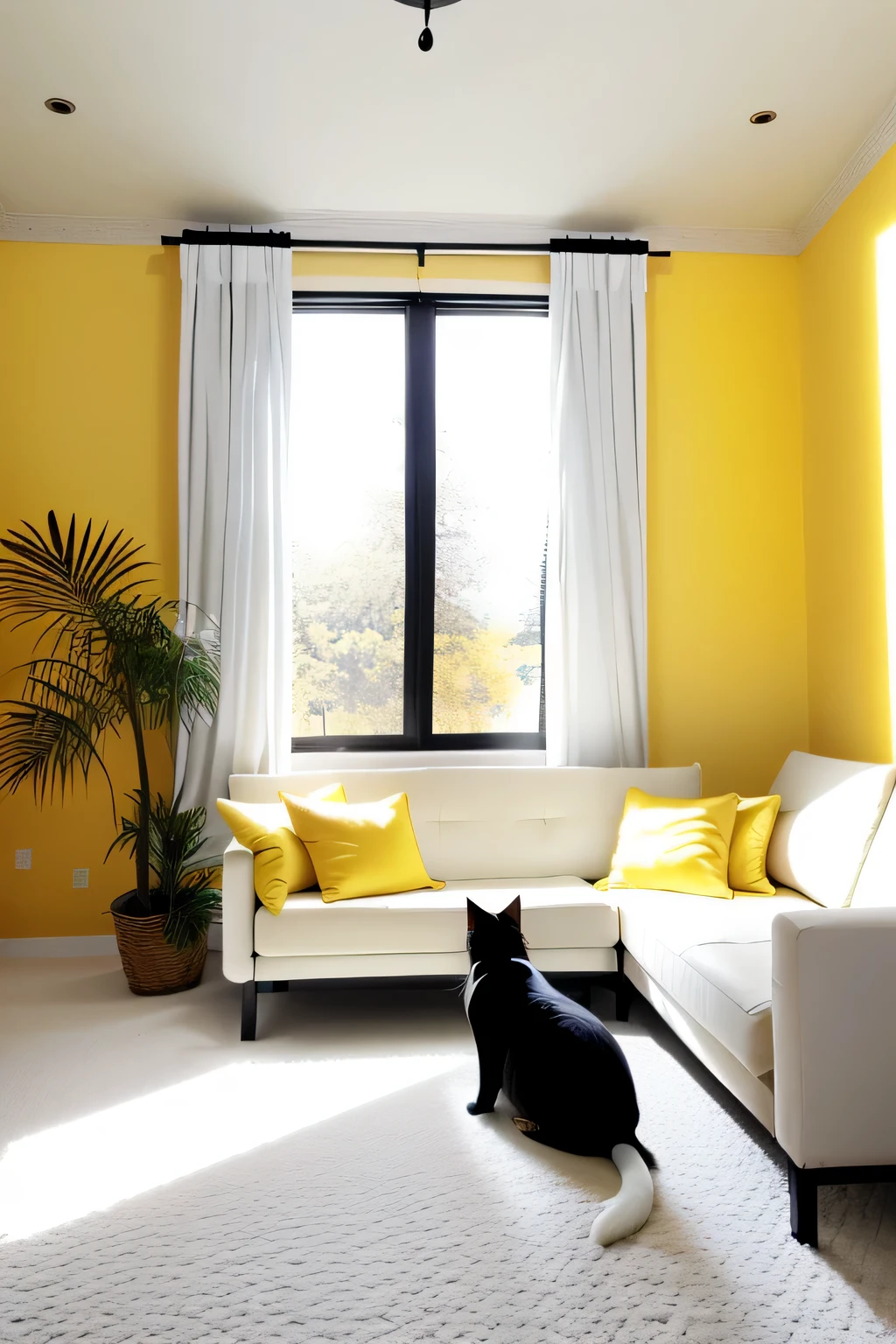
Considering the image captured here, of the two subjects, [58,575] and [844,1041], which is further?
[58,575]

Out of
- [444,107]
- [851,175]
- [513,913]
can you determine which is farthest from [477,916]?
[851,175]

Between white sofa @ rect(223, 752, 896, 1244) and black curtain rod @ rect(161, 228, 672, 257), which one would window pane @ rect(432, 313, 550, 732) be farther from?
white sofa @ rect(223, 752, 896, 1244)

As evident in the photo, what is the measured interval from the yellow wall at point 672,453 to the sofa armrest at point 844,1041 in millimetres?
2312

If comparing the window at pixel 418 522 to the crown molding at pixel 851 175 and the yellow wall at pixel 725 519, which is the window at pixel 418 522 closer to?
the yellow wall at pixel 725 519

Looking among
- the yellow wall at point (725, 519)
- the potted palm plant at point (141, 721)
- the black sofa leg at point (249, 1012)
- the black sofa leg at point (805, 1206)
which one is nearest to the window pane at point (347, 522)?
the potted palm plant at point (141, 721)

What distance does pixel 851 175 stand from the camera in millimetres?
3531

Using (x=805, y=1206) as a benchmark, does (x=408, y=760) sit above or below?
above

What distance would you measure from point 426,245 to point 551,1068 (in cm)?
343

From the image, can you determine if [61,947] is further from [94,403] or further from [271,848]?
[94,403]

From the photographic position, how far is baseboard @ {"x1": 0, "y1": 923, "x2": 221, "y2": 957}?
→ 3.80 m

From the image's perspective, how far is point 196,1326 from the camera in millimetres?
1515

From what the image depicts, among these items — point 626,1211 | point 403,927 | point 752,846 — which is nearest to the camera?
point 626,1211

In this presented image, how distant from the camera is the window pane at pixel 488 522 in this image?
405 centimetres

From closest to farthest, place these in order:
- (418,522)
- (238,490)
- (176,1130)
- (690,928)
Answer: (176,1130), (690,928), (238,490), (418,522)
